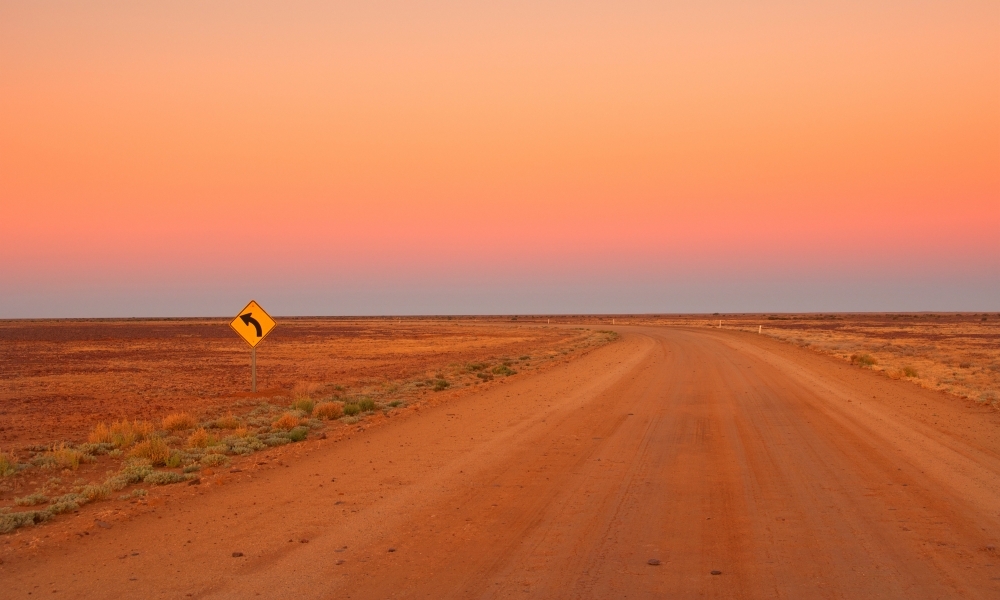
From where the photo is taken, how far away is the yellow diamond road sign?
21.1 metres

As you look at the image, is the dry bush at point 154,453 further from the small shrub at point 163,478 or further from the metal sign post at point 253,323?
the metal sign post at point 253,323

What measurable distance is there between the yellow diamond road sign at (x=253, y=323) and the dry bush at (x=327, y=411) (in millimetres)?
3610

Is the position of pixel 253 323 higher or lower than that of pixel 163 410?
higher

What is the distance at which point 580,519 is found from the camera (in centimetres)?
823

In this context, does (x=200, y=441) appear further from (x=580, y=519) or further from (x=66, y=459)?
(x=580, y=519)

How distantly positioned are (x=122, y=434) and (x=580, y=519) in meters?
10.3

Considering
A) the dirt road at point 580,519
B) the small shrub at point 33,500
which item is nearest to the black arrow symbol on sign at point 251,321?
the dirt road at point 580,519

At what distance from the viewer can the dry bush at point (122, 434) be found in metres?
14.4

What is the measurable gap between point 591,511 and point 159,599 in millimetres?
4342

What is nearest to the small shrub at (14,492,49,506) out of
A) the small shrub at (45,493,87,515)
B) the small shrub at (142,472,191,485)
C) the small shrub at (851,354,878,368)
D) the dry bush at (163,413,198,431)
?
the small shrub at (45,493,87,515)

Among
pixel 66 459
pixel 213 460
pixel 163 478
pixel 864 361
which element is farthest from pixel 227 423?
pixel 864 361

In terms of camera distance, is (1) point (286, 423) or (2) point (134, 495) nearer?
(2) point (134, 495)

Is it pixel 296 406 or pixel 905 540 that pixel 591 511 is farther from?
pixel 296 406

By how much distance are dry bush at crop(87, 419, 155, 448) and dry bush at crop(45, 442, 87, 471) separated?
1.29 meters
